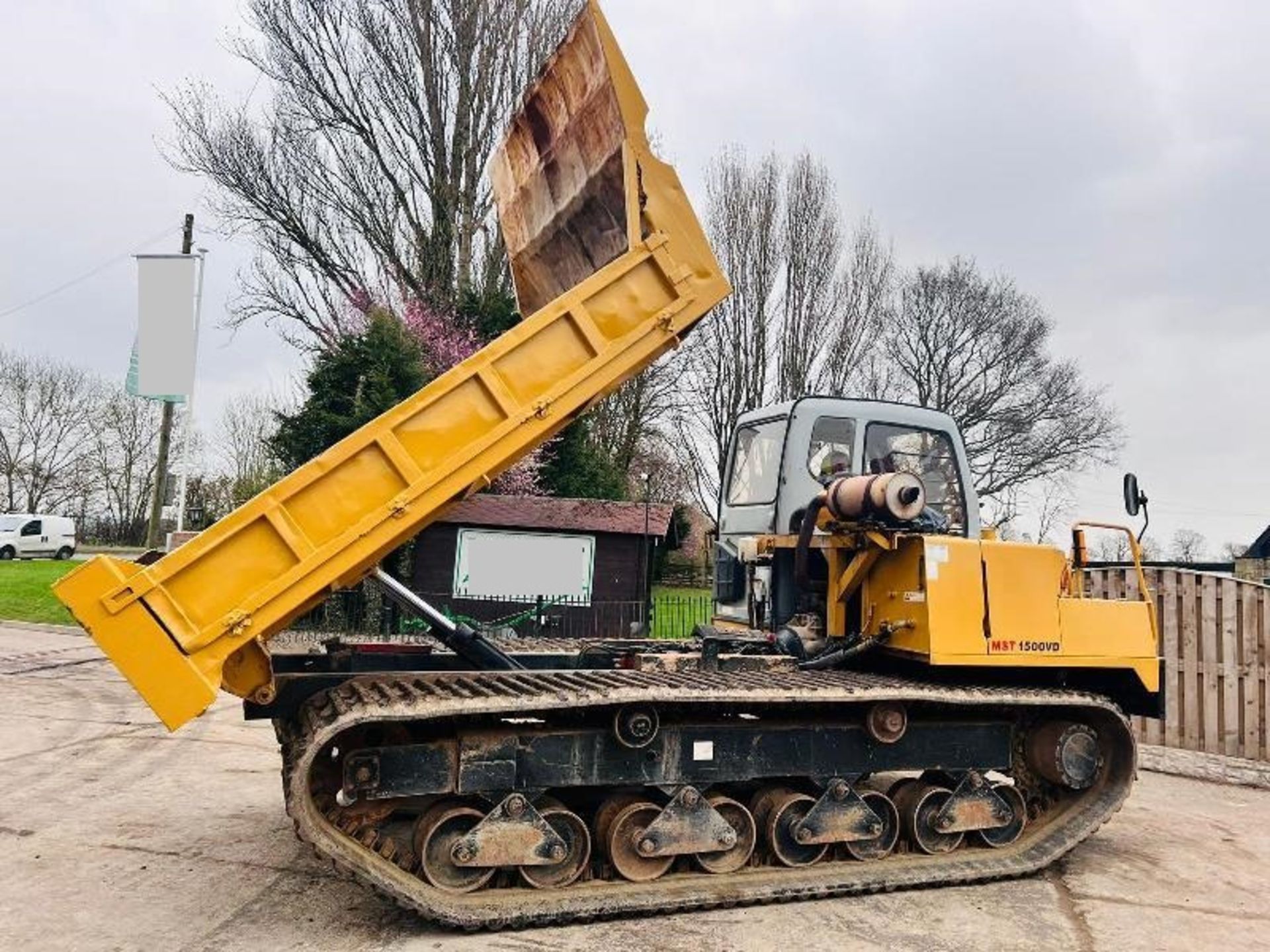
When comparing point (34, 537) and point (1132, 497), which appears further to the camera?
point (34, 537)

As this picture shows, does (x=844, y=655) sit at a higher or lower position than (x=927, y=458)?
lower

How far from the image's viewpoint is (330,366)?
17.4 meters

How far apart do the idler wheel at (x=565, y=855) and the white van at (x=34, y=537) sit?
38650 mm

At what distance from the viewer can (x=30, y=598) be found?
67.4ft

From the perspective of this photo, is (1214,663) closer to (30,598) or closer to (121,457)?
(30,598)

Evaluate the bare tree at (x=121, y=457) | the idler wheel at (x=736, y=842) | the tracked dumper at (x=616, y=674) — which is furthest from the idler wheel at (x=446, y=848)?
the bare tree at (x=121, y=457)

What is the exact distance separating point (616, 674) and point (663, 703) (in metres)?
0.38

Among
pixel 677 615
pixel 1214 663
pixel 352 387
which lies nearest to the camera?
pixel 1214 663

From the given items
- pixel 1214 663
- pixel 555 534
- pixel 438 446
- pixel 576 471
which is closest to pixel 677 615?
pixel 576 471

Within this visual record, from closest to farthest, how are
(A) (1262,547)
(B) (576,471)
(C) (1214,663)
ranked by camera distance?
(C) (1214,663), (B) (576,471), (A) (1262,547)

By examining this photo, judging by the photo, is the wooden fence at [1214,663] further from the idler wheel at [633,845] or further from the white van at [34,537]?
the white van at [34,537]

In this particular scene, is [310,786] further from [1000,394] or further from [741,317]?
[1000,394]

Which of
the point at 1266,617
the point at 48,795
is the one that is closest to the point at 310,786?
the point at 48,795

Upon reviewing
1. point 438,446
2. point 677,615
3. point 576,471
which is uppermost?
point 576,471
